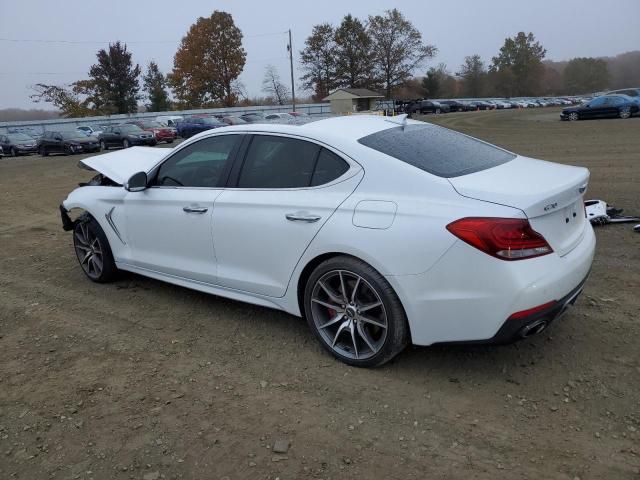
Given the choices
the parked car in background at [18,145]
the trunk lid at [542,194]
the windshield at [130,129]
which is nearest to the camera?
the trunk lid at [542,194]

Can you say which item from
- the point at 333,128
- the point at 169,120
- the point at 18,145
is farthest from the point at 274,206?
the point at 169,120

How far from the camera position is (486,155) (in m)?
3.68

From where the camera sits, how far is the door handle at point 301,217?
10.9 ft

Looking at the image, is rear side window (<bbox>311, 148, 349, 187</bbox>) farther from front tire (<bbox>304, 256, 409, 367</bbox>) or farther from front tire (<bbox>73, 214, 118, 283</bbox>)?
front tire (<bbox>73, 214, 118, 283</bbox>)

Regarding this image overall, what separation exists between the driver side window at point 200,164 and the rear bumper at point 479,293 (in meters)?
1.70

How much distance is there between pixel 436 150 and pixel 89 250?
11.6 feet

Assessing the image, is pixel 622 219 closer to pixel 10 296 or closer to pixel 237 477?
pixel 237 477

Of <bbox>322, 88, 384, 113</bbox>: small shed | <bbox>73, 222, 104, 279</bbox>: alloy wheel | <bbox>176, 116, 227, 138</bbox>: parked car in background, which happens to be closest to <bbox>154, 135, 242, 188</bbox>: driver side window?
<bbox>73, 222, 104, 279</bbox>: alloy wheel

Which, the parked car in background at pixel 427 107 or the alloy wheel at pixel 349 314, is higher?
the alloy wheel at pixel 349 314

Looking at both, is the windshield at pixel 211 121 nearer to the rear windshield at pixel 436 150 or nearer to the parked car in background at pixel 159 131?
the parked car in background at pixel 159 131

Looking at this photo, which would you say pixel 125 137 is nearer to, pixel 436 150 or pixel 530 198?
pixel 436 150

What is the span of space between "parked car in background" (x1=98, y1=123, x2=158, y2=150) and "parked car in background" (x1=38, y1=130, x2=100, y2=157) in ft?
1.68

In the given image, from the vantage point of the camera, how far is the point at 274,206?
3.57 m

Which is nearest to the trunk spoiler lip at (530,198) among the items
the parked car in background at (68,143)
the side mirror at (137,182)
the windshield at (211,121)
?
the side mirror at (137,182)
